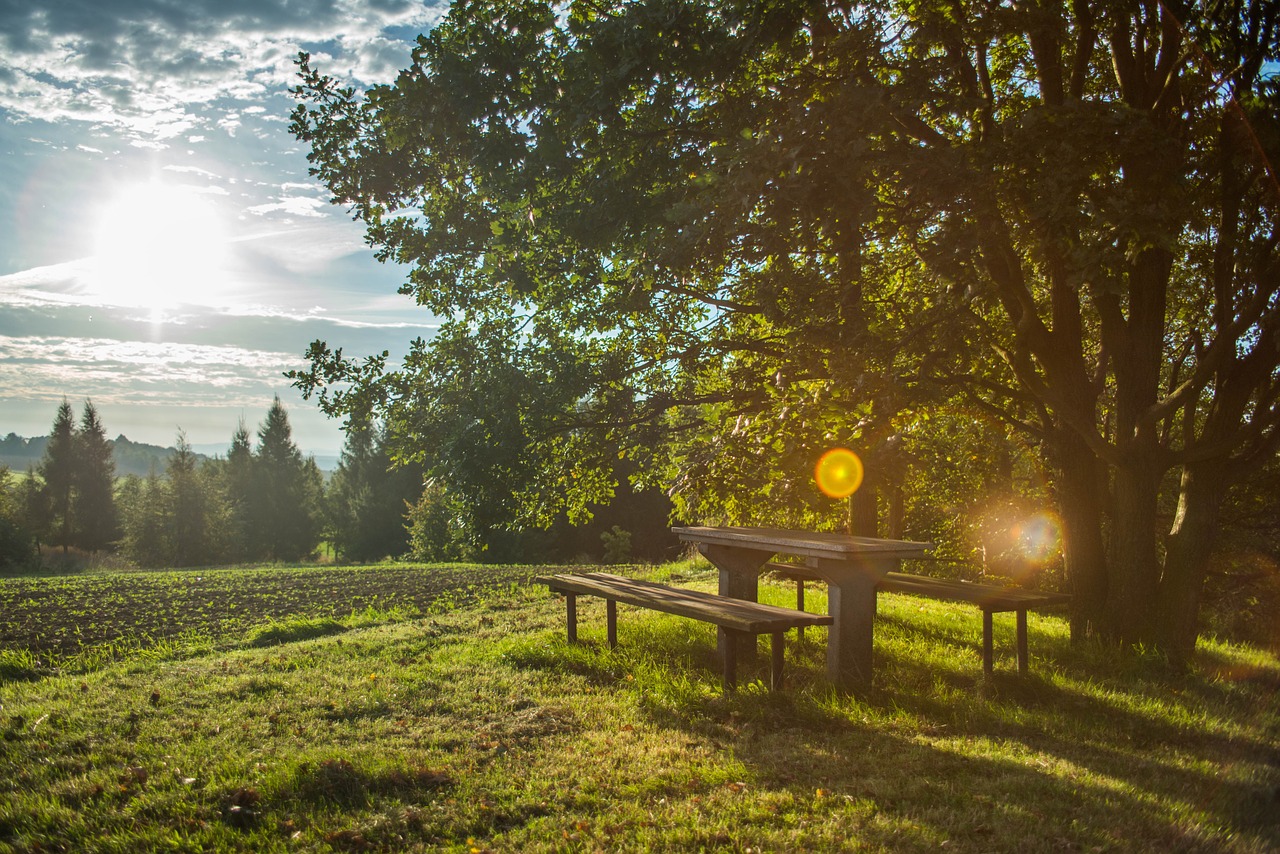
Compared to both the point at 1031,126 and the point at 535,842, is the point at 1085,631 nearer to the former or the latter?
the point at 1031,126

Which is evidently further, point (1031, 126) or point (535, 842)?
point (1031, 126)

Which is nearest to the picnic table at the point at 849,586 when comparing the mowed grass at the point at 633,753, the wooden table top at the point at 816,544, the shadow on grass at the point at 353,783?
the wooden table top at the point at 816,544

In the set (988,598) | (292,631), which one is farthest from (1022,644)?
(292,631)

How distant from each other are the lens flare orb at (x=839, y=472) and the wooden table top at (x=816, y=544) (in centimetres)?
130

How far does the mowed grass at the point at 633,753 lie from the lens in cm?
381

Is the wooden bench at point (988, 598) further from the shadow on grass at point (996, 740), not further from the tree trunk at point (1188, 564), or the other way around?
the tree trunk at point (1188, 564)

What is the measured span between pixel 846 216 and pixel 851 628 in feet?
11.2

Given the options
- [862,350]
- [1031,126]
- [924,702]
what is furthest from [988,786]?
A: [1031,126]

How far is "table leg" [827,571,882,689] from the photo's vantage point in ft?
21.1

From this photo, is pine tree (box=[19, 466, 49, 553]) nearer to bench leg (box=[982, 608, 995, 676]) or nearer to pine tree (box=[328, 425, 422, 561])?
pine tree (box=[328, 425, 422, 561])

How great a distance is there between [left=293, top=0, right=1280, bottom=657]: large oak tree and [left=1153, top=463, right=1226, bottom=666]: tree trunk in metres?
0.03

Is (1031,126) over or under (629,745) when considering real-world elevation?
over

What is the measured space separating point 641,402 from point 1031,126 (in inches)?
189

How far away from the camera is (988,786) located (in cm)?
427
